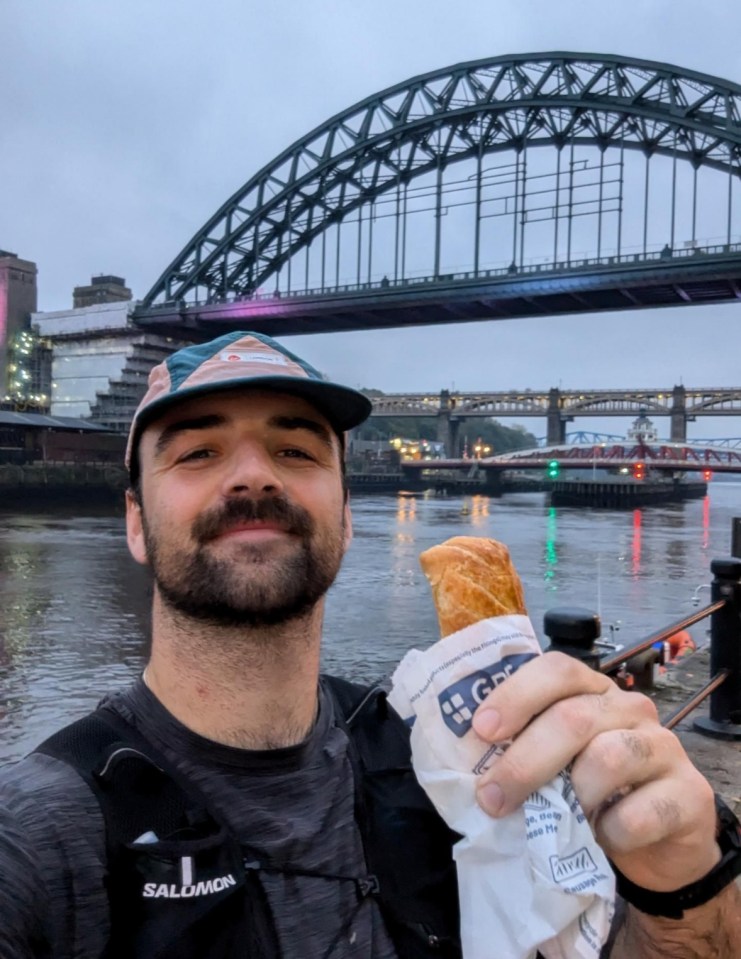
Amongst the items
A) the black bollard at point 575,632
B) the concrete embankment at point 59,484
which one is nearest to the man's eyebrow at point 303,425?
the black bollard at point 575,632

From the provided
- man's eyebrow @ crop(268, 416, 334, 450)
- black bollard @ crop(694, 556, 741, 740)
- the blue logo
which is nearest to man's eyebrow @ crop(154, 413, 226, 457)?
man's eyebrow @ crop(268, 416, 334, 450)

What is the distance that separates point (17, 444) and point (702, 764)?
4992 cm

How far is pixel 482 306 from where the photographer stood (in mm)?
54188

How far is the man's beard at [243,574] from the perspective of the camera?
1.53m

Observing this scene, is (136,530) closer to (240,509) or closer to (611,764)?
(240,509)

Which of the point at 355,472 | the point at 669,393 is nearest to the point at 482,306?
the point at 355,472

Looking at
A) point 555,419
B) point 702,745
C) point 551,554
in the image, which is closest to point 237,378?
point 702,745

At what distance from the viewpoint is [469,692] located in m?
1.37

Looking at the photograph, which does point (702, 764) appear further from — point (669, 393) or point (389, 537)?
point (669, 393)

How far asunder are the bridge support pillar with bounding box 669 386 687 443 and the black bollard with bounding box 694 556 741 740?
110 meters

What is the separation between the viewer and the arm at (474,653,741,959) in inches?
50.3

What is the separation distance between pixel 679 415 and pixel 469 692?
115932 mm

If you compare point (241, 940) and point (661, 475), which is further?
point (661, 475)

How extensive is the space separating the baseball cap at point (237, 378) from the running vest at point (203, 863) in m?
0.60
